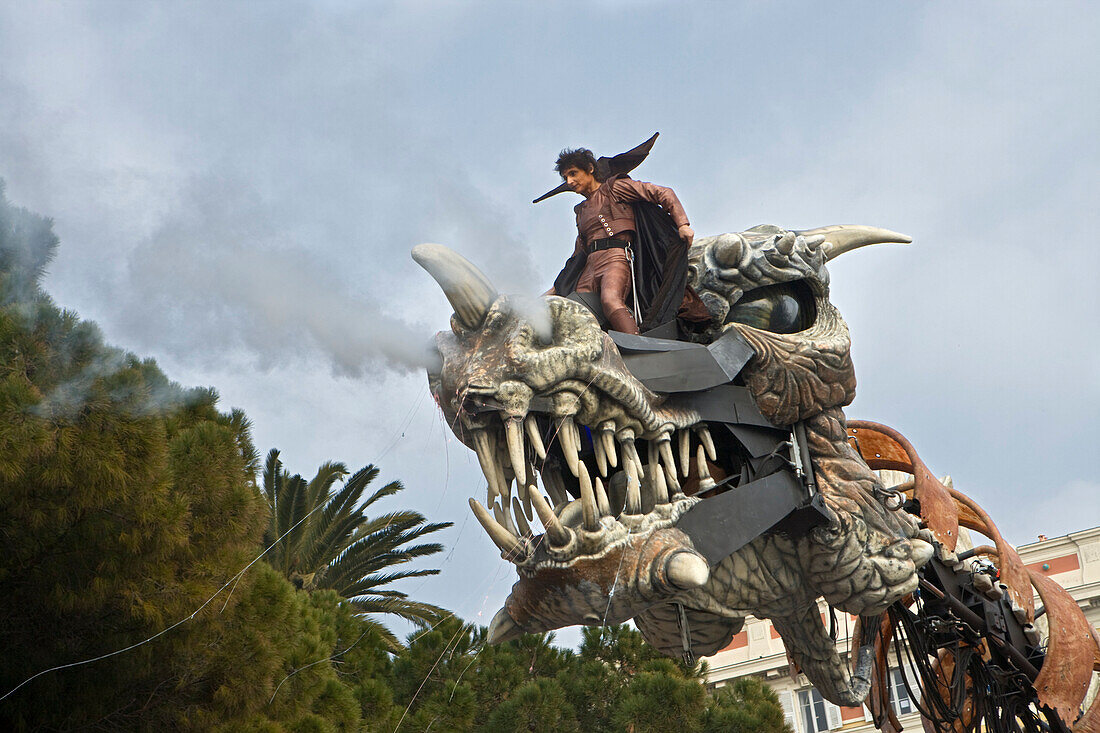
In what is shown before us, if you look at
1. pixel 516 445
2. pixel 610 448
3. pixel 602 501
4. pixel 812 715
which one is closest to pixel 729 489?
pixel 610 448

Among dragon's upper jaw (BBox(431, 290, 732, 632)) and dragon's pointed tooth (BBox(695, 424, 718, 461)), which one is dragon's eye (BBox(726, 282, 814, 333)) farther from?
dragon's upper jaw (BBox(431, 290, 732, 632))

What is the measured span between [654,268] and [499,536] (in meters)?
2.09

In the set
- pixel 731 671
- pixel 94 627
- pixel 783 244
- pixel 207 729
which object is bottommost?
pixel 207 729

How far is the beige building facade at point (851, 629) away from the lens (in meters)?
26.1

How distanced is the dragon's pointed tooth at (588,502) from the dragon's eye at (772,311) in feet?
5.62

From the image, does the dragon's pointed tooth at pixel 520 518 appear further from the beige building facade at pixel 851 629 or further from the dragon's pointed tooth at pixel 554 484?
the beige building facade at pixel 851 629

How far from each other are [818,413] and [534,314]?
70.3 inches

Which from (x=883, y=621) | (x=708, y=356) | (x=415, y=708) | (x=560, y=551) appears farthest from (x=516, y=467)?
(x=415, y=708)

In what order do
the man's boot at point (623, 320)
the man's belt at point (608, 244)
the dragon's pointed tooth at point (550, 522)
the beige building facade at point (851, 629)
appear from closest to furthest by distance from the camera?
the dragon's pointed tooth at point (550, 522)
the man's boot at point (623, 320)
the man's belt at point (608, 244)
the beige building facade at point (851, 629)

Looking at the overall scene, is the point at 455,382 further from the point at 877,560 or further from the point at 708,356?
the point at 877,560

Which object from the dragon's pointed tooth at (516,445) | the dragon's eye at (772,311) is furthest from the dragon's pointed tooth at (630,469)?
the dragon's eye at (772,311)

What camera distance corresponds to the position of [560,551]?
16.8 feet

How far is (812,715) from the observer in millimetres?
30016

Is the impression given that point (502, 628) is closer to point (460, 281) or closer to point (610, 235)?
point (460, 281)
